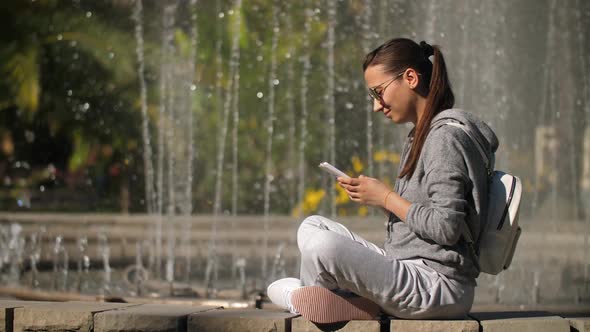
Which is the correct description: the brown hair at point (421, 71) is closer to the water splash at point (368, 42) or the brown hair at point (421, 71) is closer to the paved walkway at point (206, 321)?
the paved walkway at point (206, 321)

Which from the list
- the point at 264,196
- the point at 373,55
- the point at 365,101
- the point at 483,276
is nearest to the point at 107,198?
the point at 264,196

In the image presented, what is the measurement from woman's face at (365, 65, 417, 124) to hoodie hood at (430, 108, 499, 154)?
0.14 meters

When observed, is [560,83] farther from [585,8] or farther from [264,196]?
[264,196]

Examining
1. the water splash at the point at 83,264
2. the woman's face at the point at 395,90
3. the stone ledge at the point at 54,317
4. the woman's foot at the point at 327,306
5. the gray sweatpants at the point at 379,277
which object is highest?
the woman's face at the point at 395,90

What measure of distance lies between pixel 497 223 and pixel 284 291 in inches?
28.1

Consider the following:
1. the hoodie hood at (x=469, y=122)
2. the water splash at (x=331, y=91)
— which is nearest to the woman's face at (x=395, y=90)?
the hoodie hood at (x=469, y=122)

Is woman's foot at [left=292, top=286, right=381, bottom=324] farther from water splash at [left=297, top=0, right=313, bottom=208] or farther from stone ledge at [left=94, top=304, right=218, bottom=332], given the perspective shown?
water splash at [left=297, top=0, right=313, bottom=208]

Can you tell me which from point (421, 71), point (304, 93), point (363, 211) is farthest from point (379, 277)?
point (304, 93)

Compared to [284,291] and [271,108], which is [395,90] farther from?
[271,108]

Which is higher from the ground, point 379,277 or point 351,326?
point 379,277

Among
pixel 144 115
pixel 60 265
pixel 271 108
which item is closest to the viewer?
pixel 60 265

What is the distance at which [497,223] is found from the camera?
2.93m

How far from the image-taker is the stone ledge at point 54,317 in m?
3.12

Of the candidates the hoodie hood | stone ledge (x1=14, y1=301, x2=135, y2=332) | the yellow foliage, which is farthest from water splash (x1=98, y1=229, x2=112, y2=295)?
the hoodie hood
